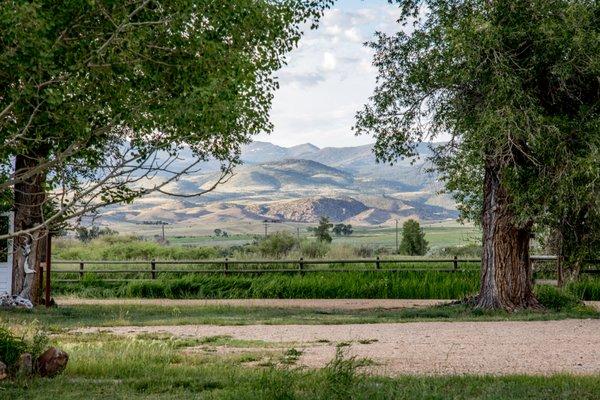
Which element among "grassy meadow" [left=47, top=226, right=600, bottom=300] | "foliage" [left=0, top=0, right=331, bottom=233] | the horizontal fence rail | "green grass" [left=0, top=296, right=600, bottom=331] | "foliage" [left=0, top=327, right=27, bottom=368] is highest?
"foliage" [left=0, top=0, right=331, bottom=233]

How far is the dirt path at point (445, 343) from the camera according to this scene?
38.8ft

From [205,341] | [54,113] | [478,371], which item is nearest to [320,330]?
[205,341]

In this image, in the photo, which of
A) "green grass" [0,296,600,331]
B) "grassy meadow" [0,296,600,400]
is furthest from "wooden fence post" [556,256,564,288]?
"grassy meadow" [0,296,600,400]

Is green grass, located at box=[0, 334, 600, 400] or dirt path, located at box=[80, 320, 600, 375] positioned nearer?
green grass, located at box=[0, 334, 600, 400]

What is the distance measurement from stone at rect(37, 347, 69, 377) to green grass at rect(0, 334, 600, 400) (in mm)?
145

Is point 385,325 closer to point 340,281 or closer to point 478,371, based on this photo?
point 478,371

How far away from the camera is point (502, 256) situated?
20.1 meters

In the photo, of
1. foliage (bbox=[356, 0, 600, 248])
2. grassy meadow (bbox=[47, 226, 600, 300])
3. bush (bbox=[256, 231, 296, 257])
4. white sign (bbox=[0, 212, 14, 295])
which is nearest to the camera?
foliage (bbox=[356, 0, 600, 248])

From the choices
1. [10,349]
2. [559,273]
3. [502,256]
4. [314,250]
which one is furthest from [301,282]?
[10,349]

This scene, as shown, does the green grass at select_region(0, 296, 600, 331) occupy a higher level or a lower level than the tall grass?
lower

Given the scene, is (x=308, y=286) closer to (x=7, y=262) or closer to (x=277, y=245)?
(x=7, y=262)

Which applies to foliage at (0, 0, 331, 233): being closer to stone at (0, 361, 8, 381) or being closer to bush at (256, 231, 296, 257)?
stone at (0, 361, 8, 381)

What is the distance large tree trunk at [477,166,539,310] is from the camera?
2006cm

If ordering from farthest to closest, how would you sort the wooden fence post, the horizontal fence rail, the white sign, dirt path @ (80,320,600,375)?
the horizontal fence rail < the wooden fence post < the white sign < dirt path @ (80,320,600,375)
